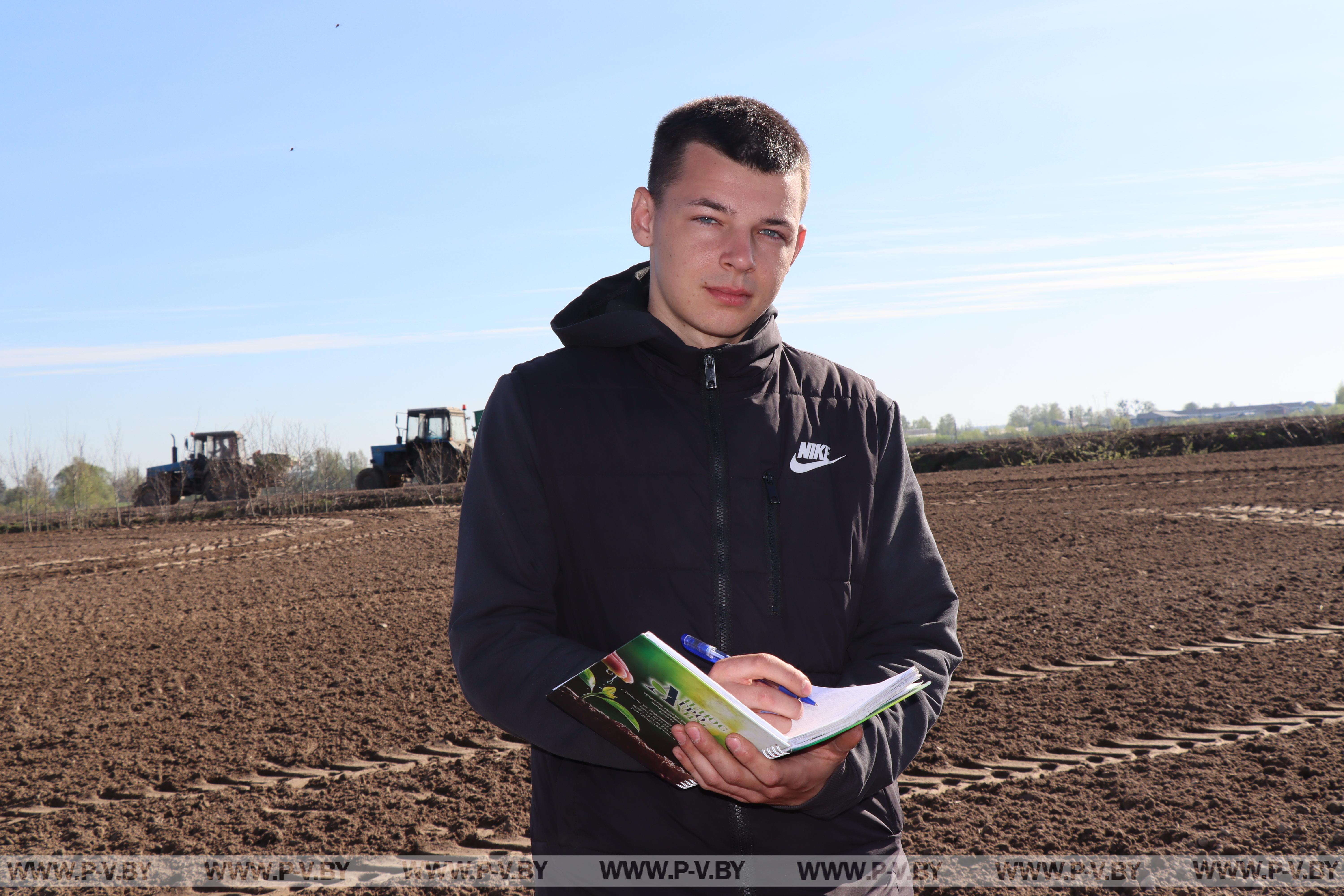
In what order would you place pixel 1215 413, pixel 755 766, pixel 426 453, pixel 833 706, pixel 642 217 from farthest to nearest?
1. pixel 1215 413
2. pixel 426 453
3. pixel 642 217
4. pixel 833 706
5. pixel 755 766

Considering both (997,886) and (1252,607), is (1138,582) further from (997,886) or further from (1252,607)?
(997,886)

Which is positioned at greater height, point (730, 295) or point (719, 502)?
point (730, 295)

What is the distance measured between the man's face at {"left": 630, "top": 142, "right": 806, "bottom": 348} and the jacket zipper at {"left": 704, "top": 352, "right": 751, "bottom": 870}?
95 millimetres

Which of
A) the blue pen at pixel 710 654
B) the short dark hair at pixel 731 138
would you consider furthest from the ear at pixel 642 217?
the blue pen at pixel 710 654

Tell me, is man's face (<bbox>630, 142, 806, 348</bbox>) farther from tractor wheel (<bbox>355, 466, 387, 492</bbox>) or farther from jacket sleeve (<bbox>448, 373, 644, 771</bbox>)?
tractor wheel (<bbox>355, 466, 387, 492</bbox>)

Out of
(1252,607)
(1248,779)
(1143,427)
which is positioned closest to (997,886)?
(1248,779)

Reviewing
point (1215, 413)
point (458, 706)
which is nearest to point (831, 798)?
point (458, 706)

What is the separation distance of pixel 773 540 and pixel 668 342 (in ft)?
1.25

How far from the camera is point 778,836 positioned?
1.45 metres

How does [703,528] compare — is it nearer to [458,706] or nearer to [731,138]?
[731,138]

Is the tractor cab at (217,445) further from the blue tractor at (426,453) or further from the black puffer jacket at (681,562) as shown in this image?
the black puffer jacket at (681,562)

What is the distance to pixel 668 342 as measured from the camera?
1562mm

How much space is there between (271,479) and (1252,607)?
21.9 metres

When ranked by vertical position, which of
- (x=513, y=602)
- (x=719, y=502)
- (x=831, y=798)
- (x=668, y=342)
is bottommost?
(x=831, y=798)
